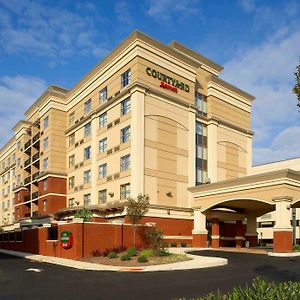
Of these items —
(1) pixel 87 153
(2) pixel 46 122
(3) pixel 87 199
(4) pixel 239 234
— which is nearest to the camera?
(4) pixel 239 234

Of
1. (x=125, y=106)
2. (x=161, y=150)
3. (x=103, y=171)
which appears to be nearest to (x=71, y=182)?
(x=103, y=171)

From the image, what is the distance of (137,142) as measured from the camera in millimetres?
42031

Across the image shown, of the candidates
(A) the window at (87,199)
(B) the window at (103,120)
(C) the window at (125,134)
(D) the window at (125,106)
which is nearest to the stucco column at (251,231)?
(C) the window at (125,134)

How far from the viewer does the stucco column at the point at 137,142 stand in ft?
137

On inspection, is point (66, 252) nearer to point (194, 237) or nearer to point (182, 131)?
point (194, 237)

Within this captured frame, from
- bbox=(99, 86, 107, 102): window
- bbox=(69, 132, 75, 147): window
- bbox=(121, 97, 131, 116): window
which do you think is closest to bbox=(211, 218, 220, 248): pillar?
bbox=(121, 97, 131, 116): window

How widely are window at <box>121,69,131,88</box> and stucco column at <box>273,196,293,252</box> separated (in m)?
21.0

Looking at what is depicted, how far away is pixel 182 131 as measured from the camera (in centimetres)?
4753

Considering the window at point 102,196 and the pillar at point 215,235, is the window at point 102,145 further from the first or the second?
the pillar at point 215,235

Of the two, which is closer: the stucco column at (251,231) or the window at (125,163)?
the window at (125,163)

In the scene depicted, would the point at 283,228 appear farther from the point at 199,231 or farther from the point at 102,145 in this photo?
the point at 102,145

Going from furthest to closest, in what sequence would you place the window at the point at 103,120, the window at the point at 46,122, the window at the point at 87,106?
the window at the point at 46,122 → the window at the point at 87,106 → the window at the point at 103,120

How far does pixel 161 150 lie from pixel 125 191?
5975 millimetres

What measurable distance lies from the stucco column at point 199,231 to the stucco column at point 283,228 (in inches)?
398
